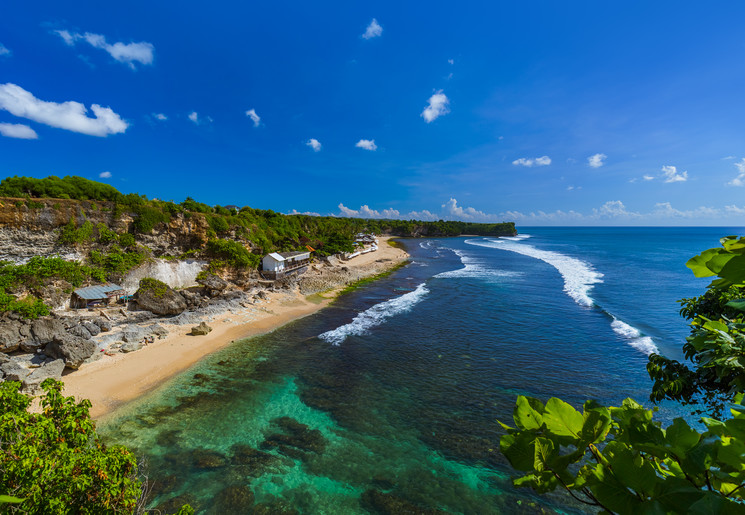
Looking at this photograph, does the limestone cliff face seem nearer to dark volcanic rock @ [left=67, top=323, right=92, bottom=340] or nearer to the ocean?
dark volcanic rock @ [left=67, top=323, right=92, bottom=340]

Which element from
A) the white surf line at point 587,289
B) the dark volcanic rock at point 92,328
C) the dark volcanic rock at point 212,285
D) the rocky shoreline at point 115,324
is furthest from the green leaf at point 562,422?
the dark volcanic rock at point 212,285

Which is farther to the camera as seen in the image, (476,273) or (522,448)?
(476,273)

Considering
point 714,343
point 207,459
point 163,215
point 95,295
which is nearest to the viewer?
point 714,343

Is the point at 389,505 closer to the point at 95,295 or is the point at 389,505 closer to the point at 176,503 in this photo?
the point at 176,503

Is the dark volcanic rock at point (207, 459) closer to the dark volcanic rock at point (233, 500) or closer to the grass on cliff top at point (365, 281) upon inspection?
the dark volcanic rock at point (233, 500)

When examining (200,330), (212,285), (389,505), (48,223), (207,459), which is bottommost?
(389,505)

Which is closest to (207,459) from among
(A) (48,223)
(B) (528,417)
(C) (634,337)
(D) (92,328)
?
(B) (528,417)

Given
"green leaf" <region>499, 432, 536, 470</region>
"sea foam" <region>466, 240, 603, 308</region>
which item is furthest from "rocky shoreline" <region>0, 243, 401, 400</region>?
"sea foam" <region>466, 240, 603, 308</region>
